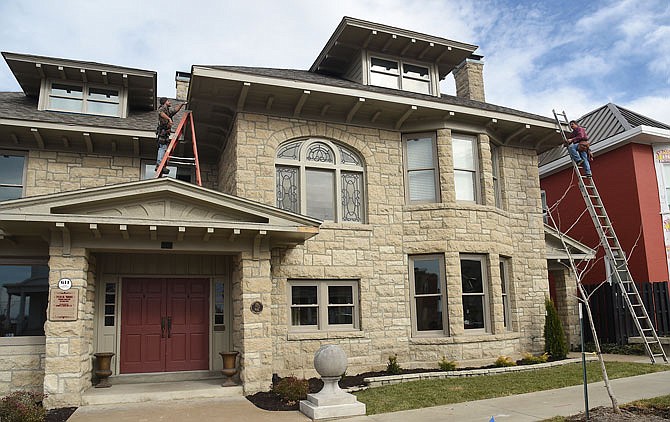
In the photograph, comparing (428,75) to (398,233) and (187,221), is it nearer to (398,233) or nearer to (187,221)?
(398,233)

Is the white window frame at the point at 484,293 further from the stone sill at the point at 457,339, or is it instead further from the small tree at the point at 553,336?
the small tree at the point at 553,336

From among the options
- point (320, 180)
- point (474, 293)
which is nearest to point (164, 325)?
point (320, 180)

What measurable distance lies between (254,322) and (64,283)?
3390 mm

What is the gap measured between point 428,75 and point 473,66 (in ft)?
8.04

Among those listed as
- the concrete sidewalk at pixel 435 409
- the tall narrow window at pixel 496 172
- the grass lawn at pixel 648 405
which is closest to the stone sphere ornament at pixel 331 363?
the concrete sidewalk at pixel 435 409

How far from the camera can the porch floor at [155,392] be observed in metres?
9.67

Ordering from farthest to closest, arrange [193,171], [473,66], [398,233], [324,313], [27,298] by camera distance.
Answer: [473,66] → [193,171] → [398,233] → [324,313] → [27,298]

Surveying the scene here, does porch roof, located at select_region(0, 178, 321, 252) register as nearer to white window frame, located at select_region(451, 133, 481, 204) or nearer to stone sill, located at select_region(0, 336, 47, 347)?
stone sill, located at select_region(0, 336, 47, 347)

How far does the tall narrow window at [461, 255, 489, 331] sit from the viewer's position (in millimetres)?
13000

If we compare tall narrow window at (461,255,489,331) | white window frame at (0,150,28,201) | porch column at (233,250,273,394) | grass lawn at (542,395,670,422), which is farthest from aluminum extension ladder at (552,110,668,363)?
white window frame at (0,150,28,201)

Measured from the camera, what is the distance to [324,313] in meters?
12.2

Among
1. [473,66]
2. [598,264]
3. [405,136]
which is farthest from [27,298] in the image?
[598,264]

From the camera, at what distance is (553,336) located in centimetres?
1374

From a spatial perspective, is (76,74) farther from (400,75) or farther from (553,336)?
(553,336)
